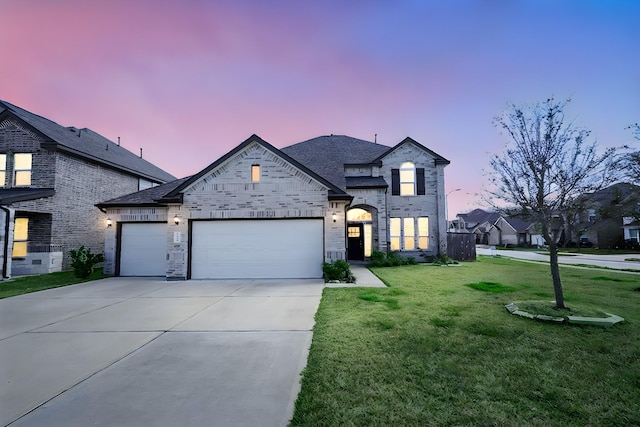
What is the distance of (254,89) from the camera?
19406 millimetres

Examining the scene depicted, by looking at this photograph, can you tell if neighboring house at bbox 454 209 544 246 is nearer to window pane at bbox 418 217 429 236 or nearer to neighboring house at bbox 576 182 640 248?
window pane at bbox 418 217 429 236

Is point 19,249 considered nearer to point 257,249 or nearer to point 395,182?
point 257,249

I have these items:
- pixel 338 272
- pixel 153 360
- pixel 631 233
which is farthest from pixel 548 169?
pixel 631 233

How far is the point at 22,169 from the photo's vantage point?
558 inches

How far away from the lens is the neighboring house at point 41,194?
12942 millimetres

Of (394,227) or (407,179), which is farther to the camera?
(407,179)

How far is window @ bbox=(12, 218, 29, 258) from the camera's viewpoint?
13531mm

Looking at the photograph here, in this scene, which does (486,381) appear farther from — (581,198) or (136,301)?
(136,301)

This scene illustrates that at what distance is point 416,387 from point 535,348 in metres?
2.56

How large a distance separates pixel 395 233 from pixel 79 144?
64.2ft

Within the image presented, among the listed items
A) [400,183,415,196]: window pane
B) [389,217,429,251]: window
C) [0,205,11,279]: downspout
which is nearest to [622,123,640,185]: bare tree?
[389,217,429,251]: window

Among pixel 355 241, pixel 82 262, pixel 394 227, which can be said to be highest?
pixel 394 227

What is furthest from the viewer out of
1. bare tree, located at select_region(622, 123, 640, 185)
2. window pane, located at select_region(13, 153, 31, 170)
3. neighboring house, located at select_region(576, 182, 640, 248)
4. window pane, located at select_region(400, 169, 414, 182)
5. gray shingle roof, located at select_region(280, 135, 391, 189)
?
gray shingle roof, located at select_region(280, 135, 391, 189)

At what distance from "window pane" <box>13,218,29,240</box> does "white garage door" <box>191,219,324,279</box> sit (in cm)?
935
